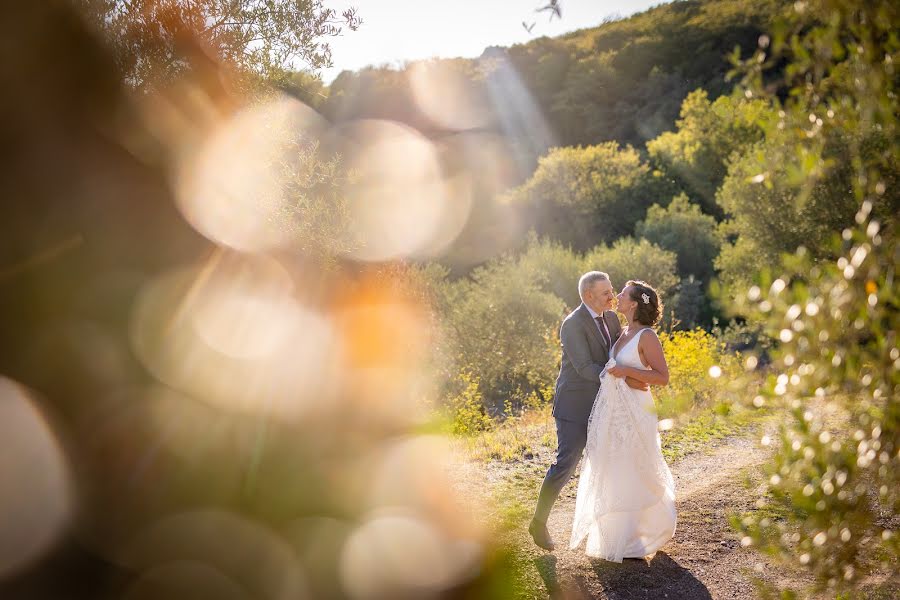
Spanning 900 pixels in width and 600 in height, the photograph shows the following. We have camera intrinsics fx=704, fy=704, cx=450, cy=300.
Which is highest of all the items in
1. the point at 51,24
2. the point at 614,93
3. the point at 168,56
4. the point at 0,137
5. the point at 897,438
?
the point at 614,93

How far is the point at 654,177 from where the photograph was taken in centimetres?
4600

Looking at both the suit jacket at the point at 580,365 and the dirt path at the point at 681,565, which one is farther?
the suit jacket at the point at 580,365

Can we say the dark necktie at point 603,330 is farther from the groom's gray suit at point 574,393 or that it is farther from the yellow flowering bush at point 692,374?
the yellow flowering bush at point 692,374

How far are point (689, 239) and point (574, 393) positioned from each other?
31.4 m

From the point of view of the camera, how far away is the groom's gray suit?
6684 millimetres

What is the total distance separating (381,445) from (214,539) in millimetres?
4817

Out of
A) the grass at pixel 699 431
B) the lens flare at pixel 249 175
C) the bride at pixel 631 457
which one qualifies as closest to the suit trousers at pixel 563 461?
the bride at pixel 631 457

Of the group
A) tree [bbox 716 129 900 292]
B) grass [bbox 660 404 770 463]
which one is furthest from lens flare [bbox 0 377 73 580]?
tree [bbox 716 129 900 292]

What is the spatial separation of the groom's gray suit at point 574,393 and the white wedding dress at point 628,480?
9.5 inches

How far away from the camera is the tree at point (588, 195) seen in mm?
42969

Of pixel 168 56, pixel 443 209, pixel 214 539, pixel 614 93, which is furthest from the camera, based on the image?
pixel 614 93

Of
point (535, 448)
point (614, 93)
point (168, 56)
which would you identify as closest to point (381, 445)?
point (535, 448)

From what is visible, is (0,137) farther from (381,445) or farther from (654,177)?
(654,177)

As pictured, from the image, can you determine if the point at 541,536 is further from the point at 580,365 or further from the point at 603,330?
the point at 603,330
